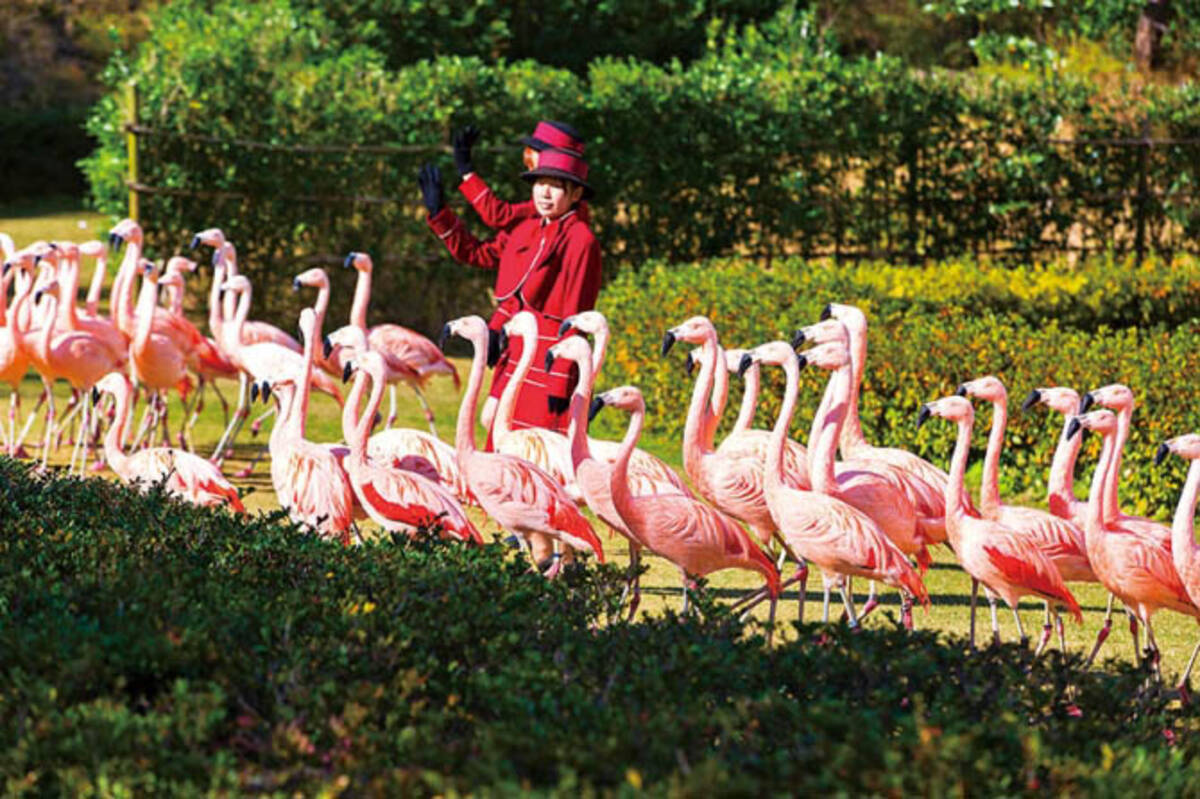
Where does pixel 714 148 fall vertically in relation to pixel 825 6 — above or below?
below

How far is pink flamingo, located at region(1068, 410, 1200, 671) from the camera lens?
6359mm

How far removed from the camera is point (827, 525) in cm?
658

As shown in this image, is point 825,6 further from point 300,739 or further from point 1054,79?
point 300,739

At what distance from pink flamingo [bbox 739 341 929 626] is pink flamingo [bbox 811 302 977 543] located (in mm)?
448

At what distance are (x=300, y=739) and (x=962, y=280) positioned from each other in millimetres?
10680

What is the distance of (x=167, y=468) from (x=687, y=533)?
113 inches

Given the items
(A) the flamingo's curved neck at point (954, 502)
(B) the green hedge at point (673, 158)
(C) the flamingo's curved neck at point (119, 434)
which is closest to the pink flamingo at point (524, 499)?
(A) the flamingo's curved neck at point (954, 502)

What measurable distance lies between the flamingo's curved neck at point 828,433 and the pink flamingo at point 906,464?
309mm

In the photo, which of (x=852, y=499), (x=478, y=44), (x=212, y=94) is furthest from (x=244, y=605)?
(x=478, y=44)

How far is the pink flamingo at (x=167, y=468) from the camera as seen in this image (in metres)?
7.70

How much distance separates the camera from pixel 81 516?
19.6 ft

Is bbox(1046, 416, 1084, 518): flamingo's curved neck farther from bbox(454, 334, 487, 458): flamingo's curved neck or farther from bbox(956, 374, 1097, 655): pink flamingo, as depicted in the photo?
bbox(454, 334, 487, 458): flamingo's curved neck

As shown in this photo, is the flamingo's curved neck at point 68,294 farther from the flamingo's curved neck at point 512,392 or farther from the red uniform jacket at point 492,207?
the flamingo's curved neck at point 512,392

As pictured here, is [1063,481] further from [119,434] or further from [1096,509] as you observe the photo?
[119,434]
